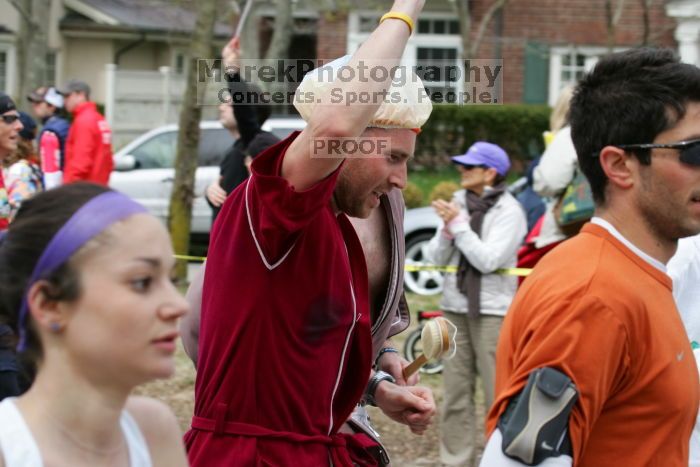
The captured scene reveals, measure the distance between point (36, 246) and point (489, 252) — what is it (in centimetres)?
505

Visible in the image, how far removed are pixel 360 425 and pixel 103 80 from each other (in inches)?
1249

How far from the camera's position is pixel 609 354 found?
7.98 ft

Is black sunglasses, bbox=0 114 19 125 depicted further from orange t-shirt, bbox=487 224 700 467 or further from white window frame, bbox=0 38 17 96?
white window frame, bbox=0 38 17 96

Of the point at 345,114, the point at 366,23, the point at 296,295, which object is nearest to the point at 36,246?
the point at 345,114

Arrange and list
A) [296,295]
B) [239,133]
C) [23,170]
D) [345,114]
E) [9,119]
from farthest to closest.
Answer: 1. [23,170]
2. [239,133]
3. [9,119]
4. [296,295]
5. [345,114]

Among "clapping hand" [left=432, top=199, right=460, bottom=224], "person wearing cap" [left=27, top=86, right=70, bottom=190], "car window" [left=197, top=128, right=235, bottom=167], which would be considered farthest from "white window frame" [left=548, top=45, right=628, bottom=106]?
"clapping hand" [left=432, top=199, right=460, bottom=224]

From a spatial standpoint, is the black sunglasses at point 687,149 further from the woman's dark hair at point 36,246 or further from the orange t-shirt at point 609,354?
the woman's dark hair at point 36,246

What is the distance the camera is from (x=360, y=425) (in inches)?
134

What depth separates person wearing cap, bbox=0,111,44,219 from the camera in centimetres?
803

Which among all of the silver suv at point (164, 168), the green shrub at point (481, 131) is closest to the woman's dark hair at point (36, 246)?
the silver suv at point (164, 168)

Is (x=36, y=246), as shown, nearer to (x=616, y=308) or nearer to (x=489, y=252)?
(x=616, y=308)

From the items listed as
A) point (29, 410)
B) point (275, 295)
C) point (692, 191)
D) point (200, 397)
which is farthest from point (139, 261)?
point (692, 191)

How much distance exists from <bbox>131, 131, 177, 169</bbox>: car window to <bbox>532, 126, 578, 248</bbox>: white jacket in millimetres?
9513

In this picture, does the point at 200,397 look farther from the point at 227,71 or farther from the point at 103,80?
the point at 103,80
